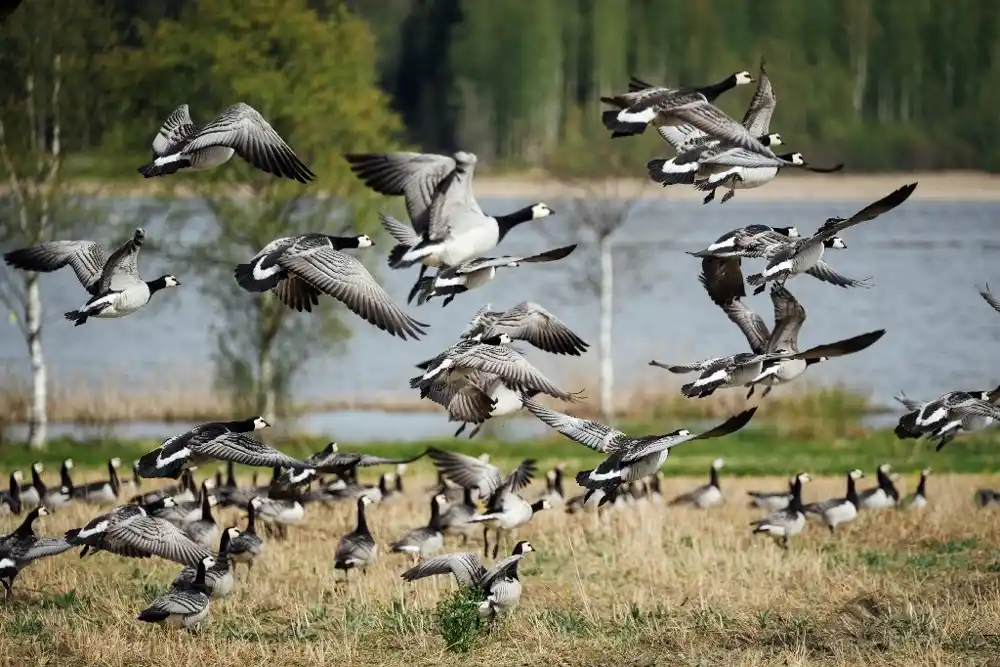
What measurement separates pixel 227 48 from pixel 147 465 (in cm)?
1877

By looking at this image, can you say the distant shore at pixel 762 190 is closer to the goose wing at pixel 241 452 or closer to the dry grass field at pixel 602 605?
the dry grass field at pixel 602 605

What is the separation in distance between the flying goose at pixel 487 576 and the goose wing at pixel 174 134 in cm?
369

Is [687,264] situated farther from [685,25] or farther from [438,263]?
[438,263]

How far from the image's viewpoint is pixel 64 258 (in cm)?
1260

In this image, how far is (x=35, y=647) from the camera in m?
11.8

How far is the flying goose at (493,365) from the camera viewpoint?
11.6 metres

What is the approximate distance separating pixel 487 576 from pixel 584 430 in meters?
1.32

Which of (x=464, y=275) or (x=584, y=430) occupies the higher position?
(x=464, y=275)

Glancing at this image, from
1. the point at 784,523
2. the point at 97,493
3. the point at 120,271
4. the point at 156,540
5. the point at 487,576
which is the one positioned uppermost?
the point at 120,271

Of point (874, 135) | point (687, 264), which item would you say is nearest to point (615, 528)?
point (874, 135)

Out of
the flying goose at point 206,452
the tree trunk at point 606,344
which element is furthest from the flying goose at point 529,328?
the tree trunk at point 606,344

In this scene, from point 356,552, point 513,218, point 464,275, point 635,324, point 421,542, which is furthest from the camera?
point 635,324

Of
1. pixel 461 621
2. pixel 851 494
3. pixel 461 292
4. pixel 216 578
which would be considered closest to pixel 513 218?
pixel 461 292

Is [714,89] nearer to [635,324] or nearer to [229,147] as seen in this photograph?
[229,147]
